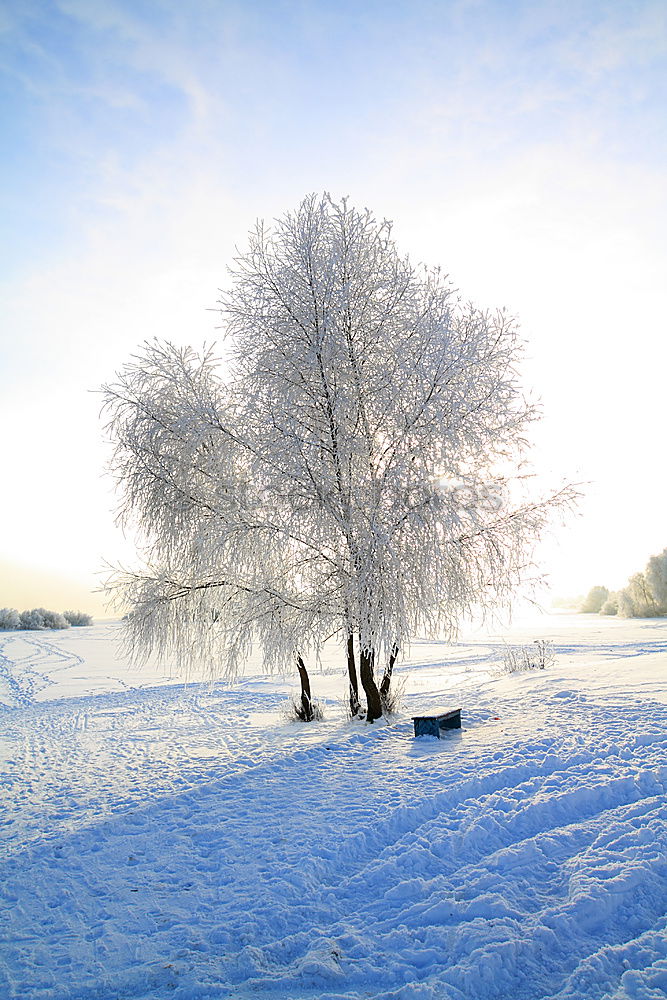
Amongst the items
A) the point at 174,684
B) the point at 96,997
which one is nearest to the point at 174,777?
the point at 96,997

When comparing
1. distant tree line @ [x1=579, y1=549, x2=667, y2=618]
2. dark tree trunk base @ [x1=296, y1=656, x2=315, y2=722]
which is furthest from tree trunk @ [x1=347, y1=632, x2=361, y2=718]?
distant tree line @ [x1=579, y1=549, x2=667, y2=618]

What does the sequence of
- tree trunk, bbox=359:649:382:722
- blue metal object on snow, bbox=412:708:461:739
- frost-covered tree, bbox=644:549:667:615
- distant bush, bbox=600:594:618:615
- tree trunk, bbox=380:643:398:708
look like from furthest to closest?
distant bush, bbox=600:594:618:615 < frost-covered tree, bbox=644:549:667:615 < tree trunk, bbox=380:643:398:708 < tree trunk, bbox=359:649:382:722 < blue metal object on snow, bbox=412:708:461:739

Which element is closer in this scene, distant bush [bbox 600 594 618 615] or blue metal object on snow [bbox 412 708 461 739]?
blue metal object on snow [bbox 412 708 461 739]

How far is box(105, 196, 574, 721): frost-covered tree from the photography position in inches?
339

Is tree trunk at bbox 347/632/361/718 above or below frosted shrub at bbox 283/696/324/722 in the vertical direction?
above

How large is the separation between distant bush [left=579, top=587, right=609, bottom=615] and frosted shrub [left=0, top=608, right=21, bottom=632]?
166ft

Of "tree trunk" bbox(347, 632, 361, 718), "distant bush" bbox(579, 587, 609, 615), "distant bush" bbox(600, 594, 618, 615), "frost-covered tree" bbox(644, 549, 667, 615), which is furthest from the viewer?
"distant bush" bbox(579, 587, 609, 615)

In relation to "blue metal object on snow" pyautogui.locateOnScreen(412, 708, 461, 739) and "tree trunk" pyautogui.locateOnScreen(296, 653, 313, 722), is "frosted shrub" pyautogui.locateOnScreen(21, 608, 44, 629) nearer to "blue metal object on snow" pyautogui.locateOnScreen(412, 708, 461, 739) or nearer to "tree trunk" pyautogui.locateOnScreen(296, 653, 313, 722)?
"tree trunk" pyautogui.locateOnScreen(296, 653, 313, 722)

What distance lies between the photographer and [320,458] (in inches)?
346

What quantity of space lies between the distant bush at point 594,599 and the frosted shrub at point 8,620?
50.6 meters

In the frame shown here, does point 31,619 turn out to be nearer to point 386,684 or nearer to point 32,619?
point 32,619

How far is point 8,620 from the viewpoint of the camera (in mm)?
43719

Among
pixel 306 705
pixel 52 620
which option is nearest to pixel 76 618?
pixel 52 620

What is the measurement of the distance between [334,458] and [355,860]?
560 cm
